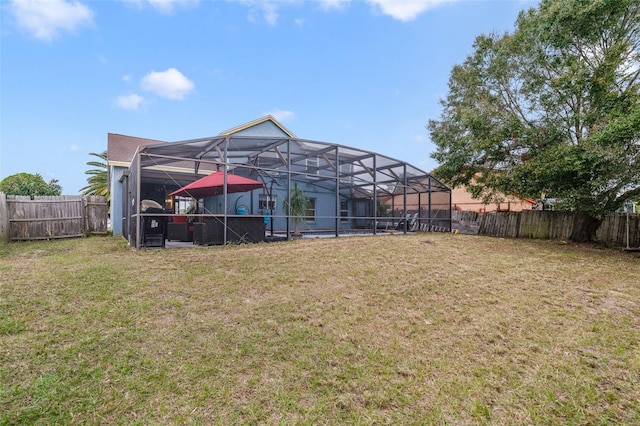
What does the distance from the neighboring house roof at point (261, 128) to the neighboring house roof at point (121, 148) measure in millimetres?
3895

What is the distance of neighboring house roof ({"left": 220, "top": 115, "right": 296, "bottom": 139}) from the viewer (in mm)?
14555

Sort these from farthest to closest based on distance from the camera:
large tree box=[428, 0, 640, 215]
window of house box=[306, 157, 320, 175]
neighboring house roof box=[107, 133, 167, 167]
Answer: neighboring house roof box=[107, 133, 167, 167] → window of house box=[306, 157, 320, 175] → large tree box=[428, 0, 640, 215]

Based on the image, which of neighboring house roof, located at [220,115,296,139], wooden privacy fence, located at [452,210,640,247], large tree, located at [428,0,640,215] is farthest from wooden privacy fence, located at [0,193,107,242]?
wooden privacy fence, located at [452,210,640,247]

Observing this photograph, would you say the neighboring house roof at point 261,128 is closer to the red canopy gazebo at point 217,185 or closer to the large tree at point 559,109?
the red canopy gazebo at point 217,185

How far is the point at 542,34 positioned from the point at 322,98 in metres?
8.81

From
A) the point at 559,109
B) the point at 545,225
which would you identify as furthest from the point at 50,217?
the point at 545,225

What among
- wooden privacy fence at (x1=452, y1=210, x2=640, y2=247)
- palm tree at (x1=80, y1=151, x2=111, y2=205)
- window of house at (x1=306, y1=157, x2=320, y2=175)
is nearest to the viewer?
wooden privacy fence at (x1=452, y1=210, x2=640, y2=247)

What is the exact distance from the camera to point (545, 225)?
11055mm

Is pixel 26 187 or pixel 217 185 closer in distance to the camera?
pixel 217 185

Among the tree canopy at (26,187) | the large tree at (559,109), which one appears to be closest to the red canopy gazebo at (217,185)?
the large tree at (559,109)

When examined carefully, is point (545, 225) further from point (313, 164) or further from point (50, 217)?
point (50, 217)

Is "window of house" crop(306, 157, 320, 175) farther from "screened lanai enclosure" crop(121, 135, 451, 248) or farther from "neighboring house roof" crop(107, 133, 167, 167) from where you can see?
"neighboring house roof" crop(107, 133, 167, 167)

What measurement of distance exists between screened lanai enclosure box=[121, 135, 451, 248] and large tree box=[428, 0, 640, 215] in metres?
Result: 3.12

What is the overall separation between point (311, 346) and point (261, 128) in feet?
46.1
